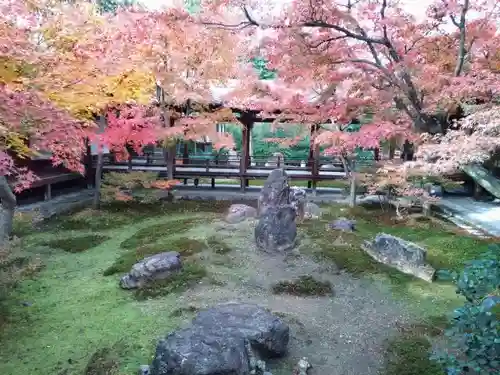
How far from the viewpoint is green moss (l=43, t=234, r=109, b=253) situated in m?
9.75

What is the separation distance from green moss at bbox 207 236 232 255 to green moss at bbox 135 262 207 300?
97cm

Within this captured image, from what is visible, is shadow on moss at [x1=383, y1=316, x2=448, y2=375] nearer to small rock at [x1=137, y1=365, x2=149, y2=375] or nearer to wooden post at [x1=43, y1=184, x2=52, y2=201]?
small rock at [x1=137, y1=365, x2=149, y2=375]

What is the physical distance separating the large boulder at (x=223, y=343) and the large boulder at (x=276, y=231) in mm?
3236

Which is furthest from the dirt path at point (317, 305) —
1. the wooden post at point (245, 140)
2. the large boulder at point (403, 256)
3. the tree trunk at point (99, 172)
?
the wooden post at point (245, 140)

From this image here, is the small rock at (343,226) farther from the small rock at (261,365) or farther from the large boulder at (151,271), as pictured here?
the small rock at (261,365)

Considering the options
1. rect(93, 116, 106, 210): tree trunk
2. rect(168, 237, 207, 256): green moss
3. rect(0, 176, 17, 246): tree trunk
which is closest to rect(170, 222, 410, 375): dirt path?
rect(168, 237, 207, 256): green moss

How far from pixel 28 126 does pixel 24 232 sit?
643cm

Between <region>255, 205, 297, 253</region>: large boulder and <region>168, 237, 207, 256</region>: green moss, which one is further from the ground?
<region>255, 205, 297, 253</region>: large boulder

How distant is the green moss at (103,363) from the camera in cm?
496

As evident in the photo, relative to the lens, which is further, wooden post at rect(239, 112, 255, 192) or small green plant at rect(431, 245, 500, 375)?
wooden post at rect(239, 112, 255, 192)

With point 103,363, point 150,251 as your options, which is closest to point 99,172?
point 150,251

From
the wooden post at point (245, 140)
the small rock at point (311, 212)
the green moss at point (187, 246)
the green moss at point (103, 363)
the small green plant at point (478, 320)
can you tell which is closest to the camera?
the small green plant at point (478, 320)

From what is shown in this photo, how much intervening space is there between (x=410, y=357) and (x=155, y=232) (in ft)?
23.7

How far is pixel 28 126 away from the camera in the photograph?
5559mm
